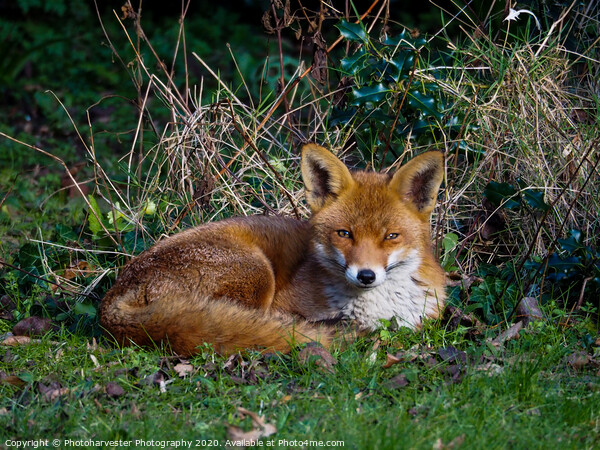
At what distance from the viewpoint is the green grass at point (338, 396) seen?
3.04 meters

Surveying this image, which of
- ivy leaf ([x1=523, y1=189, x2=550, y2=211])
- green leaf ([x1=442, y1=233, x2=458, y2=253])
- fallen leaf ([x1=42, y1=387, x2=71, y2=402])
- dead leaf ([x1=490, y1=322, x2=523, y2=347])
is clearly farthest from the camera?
green leaf ([x1=442, y1=233, x2=458, y2=253])

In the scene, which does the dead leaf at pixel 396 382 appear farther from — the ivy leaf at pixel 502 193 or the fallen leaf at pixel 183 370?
the ivy leaf at pixel 502 193

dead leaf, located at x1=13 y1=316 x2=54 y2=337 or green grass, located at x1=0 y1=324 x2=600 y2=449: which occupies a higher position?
green grass, located at x1=0 y1=324 x2=600 y2=449

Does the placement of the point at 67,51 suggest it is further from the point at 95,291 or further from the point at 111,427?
the point at 111,427

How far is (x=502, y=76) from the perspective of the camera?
203 inches

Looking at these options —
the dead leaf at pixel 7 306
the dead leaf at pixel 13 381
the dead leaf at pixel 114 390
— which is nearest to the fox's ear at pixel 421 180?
the dead leaf at pixel 114 390

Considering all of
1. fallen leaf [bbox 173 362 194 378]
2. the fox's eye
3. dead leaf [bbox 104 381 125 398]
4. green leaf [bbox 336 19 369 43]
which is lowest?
dead leaf [bbox 104 381 125 398]

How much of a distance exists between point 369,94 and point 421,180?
1.22 m

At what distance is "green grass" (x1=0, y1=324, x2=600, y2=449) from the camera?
9.98 feet

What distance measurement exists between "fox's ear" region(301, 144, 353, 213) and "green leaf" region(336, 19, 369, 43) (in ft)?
4.87

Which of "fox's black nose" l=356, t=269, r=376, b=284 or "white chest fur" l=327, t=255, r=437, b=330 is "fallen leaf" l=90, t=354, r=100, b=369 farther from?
"fox's black nose" l=356, t=269, r=376, b=284

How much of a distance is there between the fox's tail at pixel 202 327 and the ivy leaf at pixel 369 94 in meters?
2.00

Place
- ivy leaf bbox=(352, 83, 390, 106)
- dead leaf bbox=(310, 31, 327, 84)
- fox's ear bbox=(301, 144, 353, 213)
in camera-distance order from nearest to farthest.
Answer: fox's ear bbox=(301, 144, 353, 213) < ivy leaf bbox=(352, 83, 390, 106) < dead leaf bbox=(310, 31, 327, 84)

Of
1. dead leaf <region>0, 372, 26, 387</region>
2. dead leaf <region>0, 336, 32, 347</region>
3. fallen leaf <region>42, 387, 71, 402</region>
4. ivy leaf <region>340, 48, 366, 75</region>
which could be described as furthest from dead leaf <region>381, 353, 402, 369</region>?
ivy leaf <region>340, 48, 366, 75</region>
